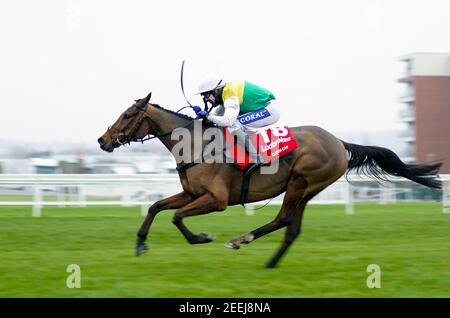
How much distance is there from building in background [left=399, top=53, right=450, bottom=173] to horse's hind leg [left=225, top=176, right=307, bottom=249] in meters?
36.8

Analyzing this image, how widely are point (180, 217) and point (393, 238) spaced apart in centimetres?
373

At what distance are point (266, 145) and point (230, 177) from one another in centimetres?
44

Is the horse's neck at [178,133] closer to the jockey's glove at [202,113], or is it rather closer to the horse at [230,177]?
the horse at [230,177]

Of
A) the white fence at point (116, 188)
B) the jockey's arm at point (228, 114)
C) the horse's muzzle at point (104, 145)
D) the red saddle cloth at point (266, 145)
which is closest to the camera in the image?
the jockey's arm at point (228, 114)

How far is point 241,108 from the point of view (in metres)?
7.17

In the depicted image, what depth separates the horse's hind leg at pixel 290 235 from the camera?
677 cm

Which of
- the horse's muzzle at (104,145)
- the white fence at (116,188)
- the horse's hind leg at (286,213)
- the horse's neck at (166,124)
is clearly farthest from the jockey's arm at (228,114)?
the white fence at (116,188)

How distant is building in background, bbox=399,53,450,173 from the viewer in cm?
4334

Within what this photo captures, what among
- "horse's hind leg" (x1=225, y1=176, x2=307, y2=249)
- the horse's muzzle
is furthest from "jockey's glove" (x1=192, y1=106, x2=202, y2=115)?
"horse's hind leg" (x1=225, y1=176, x2=307, y2=249)

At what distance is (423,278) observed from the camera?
611cm

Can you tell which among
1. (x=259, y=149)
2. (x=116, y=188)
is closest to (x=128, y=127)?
(x=259, y=149)

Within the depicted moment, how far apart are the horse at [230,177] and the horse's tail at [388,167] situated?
38 centimetres

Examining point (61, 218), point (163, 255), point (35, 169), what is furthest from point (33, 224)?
point (35, 169)

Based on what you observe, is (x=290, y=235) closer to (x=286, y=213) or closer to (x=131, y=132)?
(x=286, y=213)
